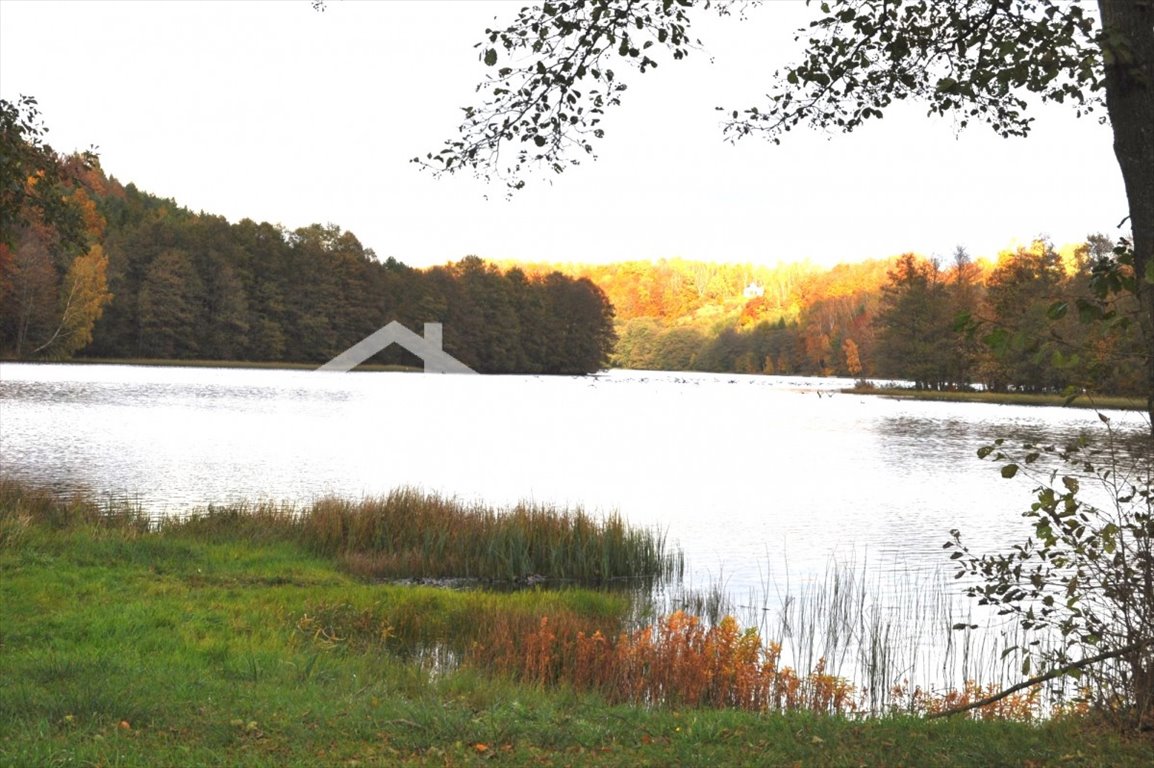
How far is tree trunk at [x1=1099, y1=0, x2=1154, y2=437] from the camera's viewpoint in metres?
4.50

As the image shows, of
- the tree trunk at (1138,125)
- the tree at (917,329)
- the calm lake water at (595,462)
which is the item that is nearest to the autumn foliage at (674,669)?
the tree trunk at (1138,125)

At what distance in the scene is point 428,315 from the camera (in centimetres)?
11400

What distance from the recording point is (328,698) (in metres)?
6.39

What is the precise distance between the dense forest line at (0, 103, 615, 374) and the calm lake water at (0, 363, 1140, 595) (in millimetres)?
20341

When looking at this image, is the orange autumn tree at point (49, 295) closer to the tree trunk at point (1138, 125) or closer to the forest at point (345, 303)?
the forest at point (345, 303)

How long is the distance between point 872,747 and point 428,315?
111m

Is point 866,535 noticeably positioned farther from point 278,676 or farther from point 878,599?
point 278,676

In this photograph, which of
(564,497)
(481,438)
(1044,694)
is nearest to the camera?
(1044,694)

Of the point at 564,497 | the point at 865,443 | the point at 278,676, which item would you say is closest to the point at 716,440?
the point at 865,443

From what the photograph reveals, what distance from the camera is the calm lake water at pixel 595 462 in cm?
1931

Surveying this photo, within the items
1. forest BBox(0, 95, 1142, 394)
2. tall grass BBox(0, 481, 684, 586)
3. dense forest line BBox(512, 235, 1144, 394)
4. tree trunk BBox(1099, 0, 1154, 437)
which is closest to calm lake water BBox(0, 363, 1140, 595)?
tall grass BBox(0, 481, 684, 586)

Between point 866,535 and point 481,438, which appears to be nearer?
point 866,535

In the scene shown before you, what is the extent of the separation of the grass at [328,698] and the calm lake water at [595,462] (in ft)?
19.2

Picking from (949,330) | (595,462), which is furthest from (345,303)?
(949,330)
